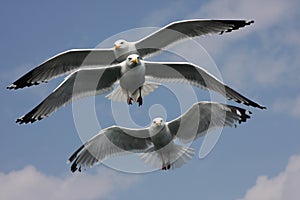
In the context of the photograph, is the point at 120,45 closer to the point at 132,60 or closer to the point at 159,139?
the point at 132,60

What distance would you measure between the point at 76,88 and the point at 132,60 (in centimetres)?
121

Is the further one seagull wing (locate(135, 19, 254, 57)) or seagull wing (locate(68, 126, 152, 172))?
seagull wing (locate(68, 126, 152, 172))

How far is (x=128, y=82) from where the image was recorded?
13219 millimetres

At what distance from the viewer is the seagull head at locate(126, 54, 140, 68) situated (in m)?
12.9

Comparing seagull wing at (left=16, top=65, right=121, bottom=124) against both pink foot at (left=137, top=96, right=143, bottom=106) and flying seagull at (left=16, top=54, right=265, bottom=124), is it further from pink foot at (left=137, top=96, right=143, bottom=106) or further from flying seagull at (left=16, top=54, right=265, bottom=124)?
pink foot at (left=137, top=96, right=143, bottom=106)

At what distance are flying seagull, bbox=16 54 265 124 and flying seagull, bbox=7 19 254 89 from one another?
318 mm

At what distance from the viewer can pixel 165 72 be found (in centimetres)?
1397

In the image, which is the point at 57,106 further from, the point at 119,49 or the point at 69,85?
the point at 119,49

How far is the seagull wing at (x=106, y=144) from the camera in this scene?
47.2 feet

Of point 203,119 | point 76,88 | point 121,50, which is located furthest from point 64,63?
point 203,119

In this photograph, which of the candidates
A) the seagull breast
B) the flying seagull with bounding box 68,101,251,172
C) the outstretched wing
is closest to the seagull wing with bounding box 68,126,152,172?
the flying seagull with bounding box 68,101,251,172

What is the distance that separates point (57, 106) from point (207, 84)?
2.39 metres

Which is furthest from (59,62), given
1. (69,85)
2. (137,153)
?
(137,153)

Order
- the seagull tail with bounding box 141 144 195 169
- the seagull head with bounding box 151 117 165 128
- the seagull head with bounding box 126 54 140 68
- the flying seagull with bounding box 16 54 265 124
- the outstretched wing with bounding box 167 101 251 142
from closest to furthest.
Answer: the seagull head with bounding box 126 54 140 68 → the flying seagull with bounding box 16 54 265 124 → the outstretched wing with bounding box 167 101 251 142 → the seagull head with bounding box 151 117 165 128 → the seagull tail with bounding box 141 144 195 169
